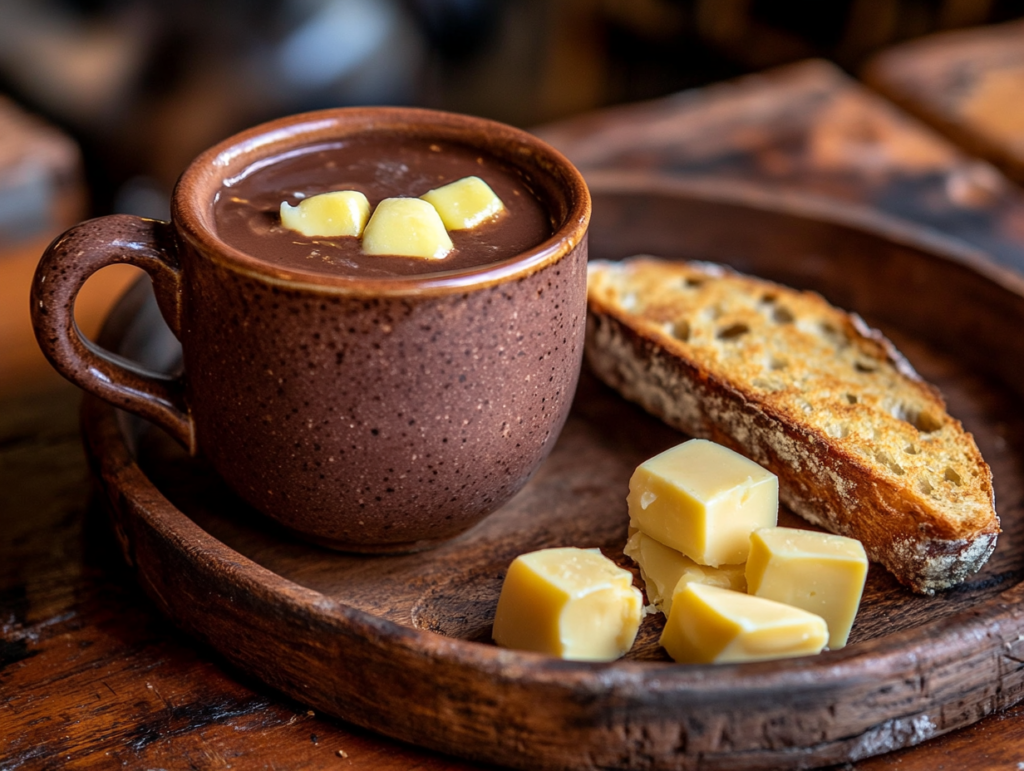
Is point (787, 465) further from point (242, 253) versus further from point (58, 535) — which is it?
point (58, 535)

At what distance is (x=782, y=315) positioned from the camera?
1521 millimetres

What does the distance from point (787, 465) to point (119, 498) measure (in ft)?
2.57

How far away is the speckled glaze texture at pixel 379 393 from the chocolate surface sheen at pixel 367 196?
64mm

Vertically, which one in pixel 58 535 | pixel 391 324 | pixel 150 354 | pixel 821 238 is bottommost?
pixel 58 535

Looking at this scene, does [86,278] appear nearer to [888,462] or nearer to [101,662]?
[101,662]

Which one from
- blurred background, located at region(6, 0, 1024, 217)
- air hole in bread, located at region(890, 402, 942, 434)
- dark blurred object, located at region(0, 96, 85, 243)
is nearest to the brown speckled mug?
air hole in bread, located at region(890, 402, 942, 434)

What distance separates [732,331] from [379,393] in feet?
2.29

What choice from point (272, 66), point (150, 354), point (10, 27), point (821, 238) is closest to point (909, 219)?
point (821, 238)

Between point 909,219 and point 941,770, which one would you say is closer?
point 941,770

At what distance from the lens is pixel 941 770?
3.02ft

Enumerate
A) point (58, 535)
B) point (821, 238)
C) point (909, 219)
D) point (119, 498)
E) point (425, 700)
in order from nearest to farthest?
point (425, 700) < point (119, 498) < point (58, 535) < point (821, 238) < point (909, 219)

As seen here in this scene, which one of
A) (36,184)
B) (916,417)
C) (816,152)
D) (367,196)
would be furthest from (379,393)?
(816,152)

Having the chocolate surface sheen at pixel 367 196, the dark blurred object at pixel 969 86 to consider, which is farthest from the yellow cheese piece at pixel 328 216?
the dark blurred object at pixel 969 86

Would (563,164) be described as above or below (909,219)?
above
